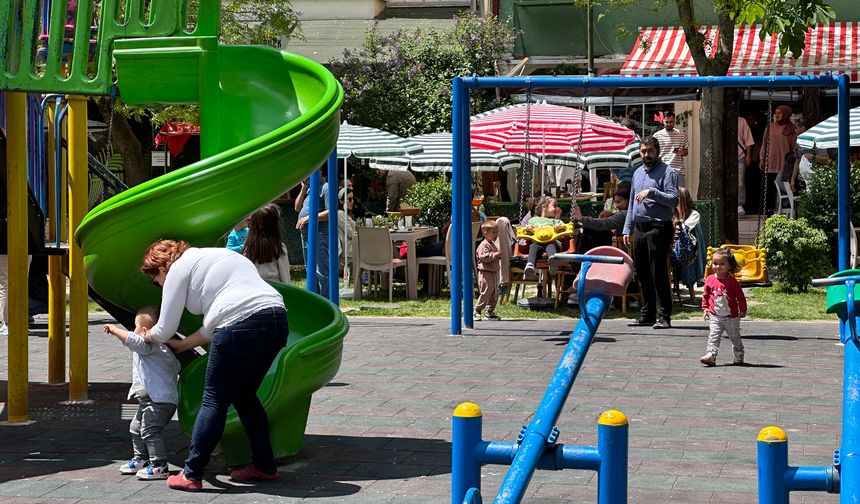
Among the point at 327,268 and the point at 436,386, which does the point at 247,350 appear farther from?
the point at 327,268

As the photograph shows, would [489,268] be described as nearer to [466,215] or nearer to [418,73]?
[466,215]

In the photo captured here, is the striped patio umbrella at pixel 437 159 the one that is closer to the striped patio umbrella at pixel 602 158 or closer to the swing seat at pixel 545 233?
the striped patio umbrella at pixel 602 158

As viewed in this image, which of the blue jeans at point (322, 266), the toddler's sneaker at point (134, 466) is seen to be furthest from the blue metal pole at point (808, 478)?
the blue jeans at point (322, 266)

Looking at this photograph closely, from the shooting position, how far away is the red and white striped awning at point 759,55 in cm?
2150

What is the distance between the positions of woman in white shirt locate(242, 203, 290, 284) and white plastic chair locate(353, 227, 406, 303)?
6.31m

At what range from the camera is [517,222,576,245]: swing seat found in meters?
15.0

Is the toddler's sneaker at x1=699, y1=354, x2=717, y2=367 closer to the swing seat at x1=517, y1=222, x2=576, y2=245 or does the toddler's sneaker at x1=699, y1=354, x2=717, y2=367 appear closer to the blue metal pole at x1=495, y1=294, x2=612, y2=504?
the swing seat at x1=517, y1=222, x2=576, y2=245

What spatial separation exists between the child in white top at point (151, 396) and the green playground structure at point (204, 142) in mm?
295

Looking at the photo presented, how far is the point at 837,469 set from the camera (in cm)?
408

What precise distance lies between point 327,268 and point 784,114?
10.2m

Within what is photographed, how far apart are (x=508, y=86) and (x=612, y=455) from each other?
9281mm

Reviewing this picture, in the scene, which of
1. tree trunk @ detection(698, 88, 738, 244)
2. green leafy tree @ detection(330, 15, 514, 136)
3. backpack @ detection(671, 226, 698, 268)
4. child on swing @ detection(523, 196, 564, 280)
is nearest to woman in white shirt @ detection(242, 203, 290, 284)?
child on swing @ detection(523, 196, 564, 280)

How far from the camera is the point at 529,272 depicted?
601 inches

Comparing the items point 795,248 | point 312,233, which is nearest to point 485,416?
point 312,233
